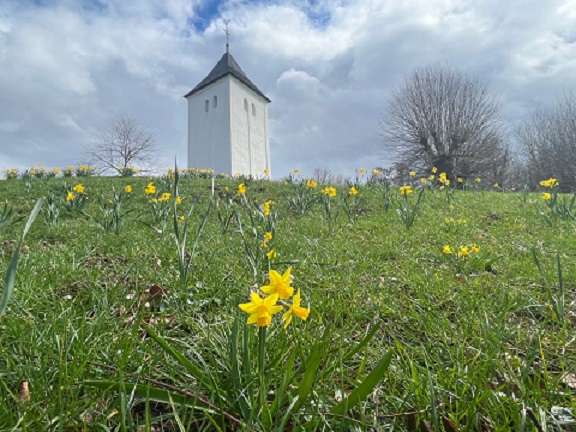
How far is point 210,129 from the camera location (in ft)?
83.7

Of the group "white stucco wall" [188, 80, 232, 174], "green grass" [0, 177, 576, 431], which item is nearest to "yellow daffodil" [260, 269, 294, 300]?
"green grass" [0, 177, 576, 431]

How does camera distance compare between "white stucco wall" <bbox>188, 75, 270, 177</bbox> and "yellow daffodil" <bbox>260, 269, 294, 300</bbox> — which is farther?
"white stucco wall" <bbox>188, 75, 270, 177</bbox>

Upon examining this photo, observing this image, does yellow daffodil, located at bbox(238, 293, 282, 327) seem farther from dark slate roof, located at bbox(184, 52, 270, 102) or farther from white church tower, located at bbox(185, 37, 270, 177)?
dark slate roof, located at bbox(184, 52, 270, 102)

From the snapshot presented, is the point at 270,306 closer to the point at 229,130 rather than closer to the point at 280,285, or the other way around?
the point at 280,285

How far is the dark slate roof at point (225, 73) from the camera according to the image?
2528 centimetres

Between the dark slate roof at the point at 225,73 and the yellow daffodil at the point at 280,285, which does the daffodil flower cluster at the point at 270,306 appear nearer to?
the yellow daffodil at the point at 280,285

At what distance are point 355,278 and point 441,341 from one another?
65 cm

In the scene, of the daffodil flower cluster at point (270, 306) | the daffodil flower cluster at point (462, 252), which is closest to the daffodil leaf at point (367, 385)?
the daffodil flower cluster at point (270, 306)

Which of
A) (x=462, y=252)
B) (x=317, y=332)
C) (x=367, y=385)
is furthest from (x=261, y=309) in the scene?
(x=462, y=252)

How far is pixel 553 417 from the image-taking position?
28.4 inches

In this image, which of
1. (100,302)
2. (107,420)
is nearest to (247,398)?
(107,420)

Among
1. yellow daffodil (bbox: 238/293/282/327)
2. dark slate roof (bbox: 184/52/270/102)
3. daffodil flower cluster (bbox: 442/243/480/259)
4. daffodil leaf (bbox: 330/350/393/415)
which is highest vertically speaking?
dark slate roof (bbox: 184/52/270/102)

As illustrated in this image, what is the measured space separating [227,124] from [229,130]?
2.17ft

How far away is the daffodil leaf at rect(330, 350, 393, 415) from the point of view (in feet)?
2.07
